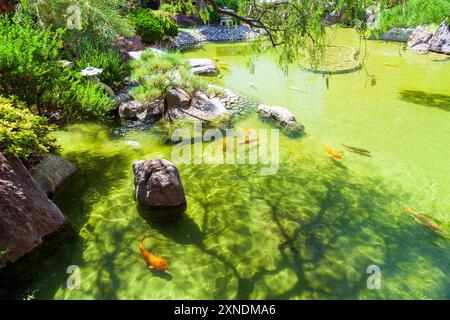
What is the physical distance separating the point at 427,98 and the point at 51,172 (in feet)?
35.8

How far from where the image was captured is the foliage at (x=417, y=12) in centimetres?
1039

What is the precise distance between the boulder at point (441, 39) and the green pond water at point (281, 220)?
858cm

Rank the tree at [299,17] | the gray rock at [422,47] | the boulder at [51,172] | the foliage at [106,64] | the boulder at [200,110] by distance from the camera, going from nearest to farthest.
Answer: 1. the tree at [299,17]
2. the boulder at [51,172]
3. the boulder at [200,110]
4. the foliage at [106,64]
5. the gray rock at [422,47]

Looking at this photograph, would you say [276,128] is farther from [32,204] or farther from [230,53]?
[230,53]

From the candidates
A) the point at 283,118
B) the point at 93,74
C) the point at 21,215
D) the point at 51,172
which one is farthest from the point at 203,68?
the point at 21,215

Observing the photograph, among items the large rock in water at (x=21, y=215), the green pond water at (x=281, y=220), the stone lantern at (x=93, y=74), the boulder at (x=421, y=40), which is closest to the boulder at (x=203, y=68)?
the stone lantern at (x=93, y=74)

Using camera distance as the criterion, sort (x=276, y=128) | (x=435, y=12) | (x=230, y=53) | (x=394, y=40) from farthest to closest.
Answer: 1. (x=394, y=40)
2. (x=230, y=53)
3. (x=435, y=12)
4. (x=276, y=128)

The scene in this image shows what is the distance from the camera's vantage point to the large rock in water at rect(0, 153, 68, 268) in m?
4.43

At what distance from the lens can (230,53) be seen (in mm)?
17875

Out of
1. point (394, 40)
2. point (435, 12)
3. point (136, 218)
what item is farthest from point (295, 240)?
point (394, 40)

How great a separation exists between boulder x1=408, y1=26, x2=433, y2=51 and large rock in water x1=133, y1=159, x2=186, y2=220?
16310mm

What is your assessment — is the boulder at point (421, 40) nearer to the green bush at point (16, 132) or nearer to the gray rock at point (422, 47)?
the gray rock at point (422, 47)

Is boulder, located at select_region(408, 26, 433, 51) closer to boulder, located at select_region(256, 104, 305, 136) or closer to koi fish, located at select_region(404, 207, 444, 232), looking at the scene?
boulder, located at select_region(256, 104, 305, 136)
